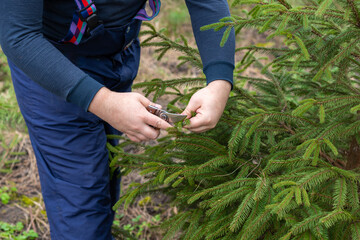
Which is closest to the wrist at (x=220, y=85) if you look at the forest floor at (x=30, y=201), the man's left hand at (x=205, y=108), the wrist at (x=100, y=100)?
the man's left hand at (x=205, y=108)

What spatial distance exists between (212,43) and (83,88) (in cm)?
63

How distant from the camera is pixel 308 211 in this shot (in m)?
1.30

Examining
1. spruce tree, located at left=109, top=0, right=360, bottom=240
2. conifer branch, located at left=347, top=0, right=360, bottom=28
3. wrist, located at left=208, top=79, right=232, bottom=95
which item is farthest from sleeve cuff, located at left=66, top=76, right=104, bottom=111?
conifer branch, located at left=347, top=0, right=360, bottom=28

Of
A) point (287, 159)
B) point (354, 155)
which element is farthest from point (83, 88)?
point (354, 155)

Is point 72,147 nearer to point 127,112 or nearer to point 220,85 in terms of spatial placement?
point 127,112

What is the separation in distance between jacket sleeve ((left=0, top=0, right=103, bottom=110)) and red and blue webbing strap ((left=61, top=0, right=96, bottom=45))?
206mm

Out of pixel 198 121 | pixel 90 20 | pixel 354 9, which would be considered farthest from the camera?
pixel 90 20

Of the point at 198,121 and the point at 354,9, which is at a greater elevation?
the point at 354,9

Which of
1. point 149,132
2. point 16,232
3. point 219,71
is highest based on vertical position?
point 219,71

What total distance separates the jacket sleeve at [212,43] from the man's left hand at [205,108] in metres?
0.10

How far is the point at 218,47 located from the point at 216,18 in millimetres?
144

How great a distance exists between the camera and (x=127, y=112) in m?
1.33

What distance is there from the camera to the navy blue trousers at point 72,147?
5.59 feet

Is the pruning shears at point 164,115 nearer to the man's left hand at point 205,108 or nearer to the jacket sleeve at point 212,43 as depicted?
the man's left hand at point 205,108
